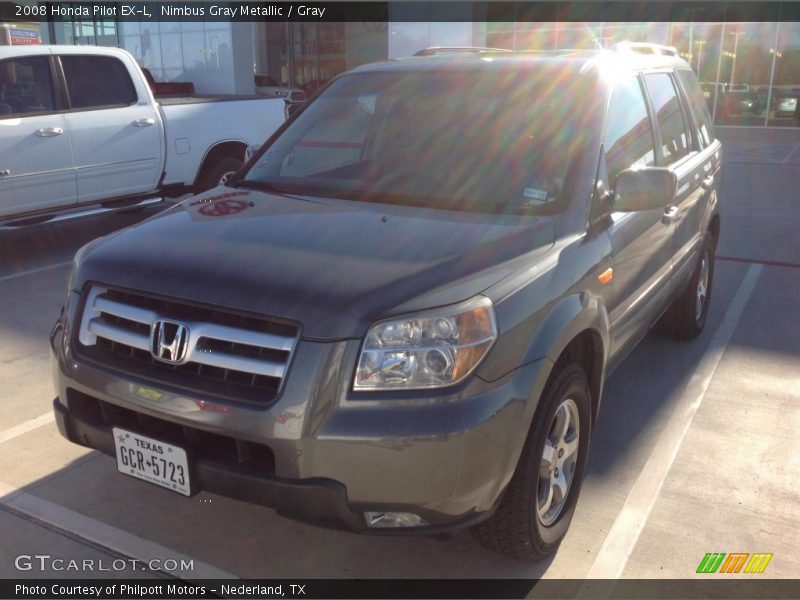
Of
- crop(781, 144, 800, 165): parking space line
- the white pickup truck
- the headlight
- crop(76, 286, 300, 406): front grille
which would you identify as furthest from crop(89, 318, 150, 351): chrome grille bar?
crop(781, 144, 800, 165): parking space line

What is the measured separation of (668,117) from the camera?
436 cm

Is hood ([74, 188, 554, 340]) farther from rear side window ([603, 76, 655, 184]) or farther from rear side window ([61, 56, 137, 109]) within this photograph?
rear side window ([61, 56, 137, 109])

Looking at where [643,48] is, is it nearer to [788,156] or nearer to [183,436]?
[183,436]

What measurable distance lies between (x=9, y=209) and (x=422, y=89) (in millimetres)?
4584

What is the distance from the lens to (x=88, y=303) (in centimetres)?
281

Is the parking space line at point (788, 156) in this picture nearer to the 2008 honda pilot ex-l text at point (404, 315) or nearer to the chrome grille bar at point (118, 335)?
the 2008 honda pilot ex-l text at point (404, 315)

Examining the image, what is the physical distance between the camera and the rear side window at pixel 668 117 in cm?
414

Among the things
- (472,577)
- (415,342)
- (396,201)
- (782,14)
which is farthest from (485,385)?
(782,14)

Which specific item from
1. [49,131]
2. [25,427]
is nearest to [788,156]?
[49,131]

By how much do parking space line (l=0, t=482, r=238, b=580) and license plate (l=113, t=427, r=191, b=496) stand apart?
0.45m

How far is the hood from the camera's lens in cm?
240

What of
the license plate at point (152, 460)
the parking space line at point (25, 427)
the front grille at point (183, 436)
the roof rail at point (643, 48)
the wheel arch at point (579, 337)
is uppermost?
the roof rail at point (643, 48)

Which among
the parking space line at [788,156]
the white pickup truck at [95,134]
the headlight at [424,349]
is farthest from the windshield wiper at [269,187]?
Answer: the parking space line at [788,156]

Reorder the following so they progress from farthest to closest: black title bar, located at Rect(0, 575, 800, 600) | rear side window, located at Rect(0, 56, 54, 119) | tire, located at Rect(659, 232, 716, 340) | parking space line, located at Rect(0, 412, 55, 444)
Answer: rear side window, located at Rect(0, 56, 54, 119)
tire, located at Rect(659, 232, 716, 340)
parking space line, located at Rect(0, 412, 55, 444)
black title bar, located at Rect(0, 575, 800, 600)
